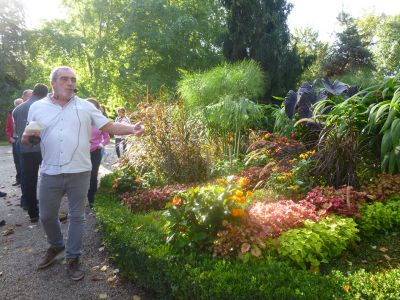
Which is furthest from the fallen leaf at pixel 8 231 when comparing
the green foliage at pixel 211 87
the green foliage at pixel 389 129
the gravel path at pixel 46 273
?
the green foliage at pixel 389 129

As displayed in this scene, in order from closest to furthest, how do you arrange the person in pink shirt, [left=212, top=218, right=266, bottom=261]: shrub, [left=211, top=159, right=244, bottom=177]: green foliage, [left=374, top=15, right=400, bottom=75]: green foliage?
[left=212, top=218, right=266, bottom=261]: shrub < the person in pink shirt < [left=211, top=159, right=244, bottom=177]: green foliage < [left=374, top=15, right=400, bottom=75]: green foliage

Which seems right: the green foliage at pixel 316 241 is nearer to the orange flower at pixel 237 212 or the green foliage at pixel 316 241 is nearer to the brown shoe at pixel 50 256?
the orange flower at pixel 237 212

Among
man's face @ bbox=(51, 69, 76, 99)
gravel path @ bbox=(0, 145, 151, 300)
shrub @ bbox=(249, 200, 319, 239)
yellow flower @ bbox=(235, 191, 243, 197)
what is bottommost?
gravel path @ bbox=(0, 145, 151, 300)

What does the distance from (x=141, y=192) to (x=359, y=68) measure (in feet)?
64.0

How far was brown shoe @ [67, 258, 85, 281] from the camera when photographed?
325 cm

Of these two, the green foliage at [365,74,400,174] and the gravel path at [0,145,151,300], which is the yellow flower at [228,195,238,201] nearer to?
the gravel path at [0,145,151,300]

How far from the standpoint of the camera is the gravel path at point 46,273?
10.0 ft

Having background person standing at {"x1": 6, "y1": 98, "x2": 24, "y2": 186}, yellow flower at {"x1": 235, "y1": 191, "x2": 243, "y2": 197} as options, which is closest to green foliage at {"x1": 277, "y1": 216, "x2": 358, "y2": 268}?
yellow flower at {"x1": 235, "y1": 191, "x2": 243, "y2": 197}

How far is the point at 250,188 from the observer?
5.03 m

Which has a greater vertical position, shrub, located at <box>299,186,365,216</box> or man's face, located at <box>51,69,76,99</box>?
man's face, located at <box>51,69,76,99</box>

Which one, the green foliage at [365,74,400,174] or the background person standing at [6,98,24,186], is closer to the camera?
→ the green foliage at [365,74,400,174]

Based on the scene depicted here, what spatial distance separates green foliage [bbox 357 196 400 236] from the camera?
11.1 feet

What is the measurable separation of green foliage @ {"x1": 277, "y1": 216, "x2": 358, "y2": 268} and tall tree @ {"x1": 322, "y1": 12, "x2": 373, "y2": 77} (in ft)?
64.7

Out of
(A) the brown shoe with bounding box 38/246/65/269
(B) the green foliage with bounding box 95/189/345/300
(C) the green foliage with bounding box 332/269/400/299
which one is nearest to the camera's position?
(C) the green foliage with bounding box 332/269/400/299
